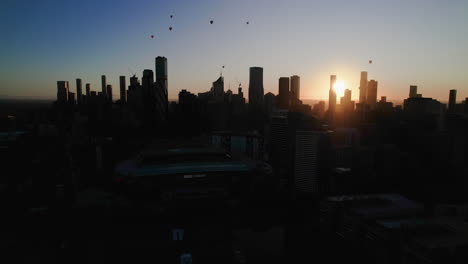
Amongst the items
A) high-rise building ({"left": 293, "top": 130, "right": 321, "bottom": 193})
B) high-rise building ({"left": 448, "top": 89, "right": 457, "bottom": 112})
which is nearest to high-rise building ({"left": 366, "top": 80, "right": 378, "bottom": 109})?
high-rise building ({"left": 448, "top": 89, "right": 457, "bottom": 112})

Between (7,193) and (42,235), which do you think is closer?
(42,235)

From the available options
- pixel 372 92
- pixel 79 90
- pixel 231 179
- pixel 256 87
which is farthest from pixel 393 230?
pixel 79 90

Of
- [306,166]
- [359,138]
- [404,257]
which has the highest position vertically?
[359,138]

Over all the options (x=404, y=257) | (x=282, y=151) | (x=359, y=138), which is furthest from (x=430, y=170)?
(x=404, y=257)

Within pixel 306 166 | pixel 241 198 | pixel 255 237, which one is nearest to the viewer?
pixel 255 237

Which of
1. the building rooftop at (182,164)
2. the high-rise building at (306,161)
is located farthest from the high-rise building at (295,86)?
the building rooftop at (182,164)

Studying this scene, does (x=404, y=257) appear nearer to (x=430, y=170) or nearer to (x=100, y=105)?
(x=430, y=170)

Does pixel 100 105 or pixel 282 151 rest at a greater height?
pixel 100 105

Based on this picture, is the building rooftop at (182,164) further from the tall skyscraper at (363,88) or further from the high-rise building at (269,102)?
the tall skyscraper at (363,88)

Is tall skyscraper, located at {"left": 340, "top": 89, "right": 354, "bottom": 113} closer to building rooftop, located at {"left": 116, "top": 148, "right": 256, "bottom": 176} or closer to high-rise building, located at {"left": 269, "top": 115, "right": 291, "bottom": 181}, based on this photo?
high-rise building, located at {"left": 269, "top": 115, "right": 291, "bottom": 181}
